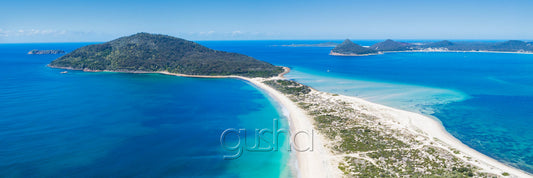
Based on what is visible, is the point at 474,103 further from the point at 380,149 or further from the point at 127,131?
the point at 127,131

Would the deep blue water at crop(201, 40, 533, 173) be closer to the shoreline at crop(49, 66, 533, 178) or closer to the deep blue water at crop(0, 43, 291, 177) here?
the shoreline at crop(49, 66, 533, 178)

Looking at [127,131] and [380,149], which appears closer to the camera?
[380,149]

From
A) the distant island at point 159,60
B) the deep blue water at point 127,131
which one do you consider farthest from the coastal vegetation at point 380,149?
the distant island at point 159,60

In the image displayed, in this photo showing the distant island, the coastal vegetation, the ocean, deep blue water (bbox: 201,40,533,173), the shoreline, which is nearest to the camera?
the coastal vegetation

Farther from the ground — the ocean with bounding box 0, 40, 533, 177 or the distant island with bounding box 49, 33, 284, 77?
the distant island with bounding box 49, 33, 284, 77

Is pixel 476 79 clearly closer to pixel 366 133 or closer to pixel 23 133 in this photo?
pixel 366 133

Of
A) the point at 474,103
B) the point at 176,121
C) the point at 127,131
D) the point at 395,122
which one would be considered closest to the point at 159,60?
the point at 176,121

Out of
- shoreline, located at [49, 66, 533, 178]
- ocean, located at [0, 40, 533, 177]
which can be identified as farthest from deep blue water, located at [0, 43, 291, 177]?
→ shoreline, located at [49, 66, 533, 178]
